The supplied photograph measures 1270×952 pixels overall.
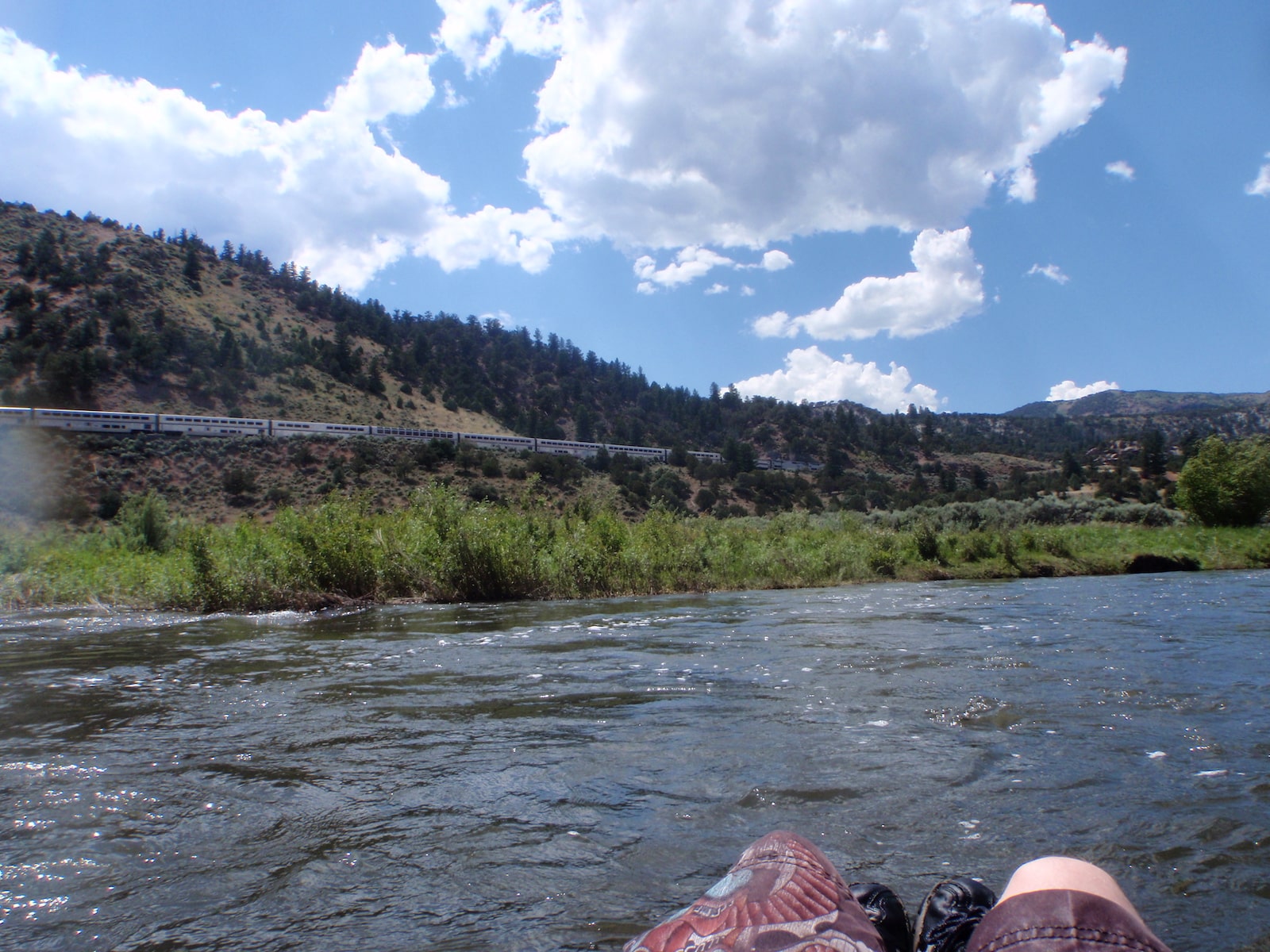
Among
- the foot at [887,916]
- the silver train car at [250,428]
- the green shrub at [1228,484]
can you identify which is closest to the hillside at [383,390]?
the silver train car at [250,428]

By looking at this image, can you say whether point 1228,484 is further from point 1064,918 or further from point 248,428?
point 248,428

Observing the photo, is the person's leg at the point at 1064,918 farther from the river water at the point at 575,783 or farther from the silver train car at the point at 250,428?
the silver train car at the point at 250,428

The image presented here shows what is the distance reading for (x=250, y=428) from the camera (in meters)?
62.4

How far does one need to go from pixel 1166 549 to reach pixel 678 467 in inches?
2027

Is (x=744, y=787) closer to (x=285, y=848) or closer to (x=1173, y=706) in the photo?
(x=285, y=848)

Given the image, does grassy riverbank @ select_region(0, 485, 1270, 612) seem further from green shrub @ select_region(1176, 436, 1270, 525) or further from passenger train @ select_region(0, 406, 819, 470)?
passenger train @ select_region(0, 406, 819, 470)

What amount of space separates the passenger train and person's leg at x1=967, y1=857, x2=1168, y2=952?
2547 inches

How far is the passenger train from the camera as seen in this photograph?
53094 mm

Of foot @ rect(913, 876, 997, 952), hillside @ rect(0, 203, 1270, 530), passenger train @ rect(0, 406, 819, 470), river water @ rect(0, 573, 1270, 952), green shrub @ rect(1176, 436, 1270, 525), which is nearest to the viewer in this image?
foot @ rect(913, 876, 997, 952)

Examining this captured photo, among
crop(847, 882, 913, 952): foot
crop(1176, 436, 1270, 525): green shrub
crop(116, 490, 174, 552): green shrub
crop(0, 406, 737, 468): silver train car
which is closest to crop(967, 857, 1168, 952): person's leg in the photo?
crop(847, 882, 913, 952): foot

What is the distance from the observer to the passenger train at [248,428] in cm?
5309

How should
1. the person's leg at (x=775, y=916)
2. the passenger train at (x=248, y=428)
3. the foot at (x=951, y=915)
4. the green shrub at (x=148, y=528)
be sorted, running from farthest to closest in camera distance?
the passenger train at (x=248, y=428) → the green shrub at (x=148, y=528) → the foot at (x=951, y=915) → the person's leg at (x=775, y=916)

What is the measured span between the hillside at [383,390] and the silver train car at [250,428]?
3405mm

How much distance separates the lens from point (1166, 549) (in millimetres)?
28062
